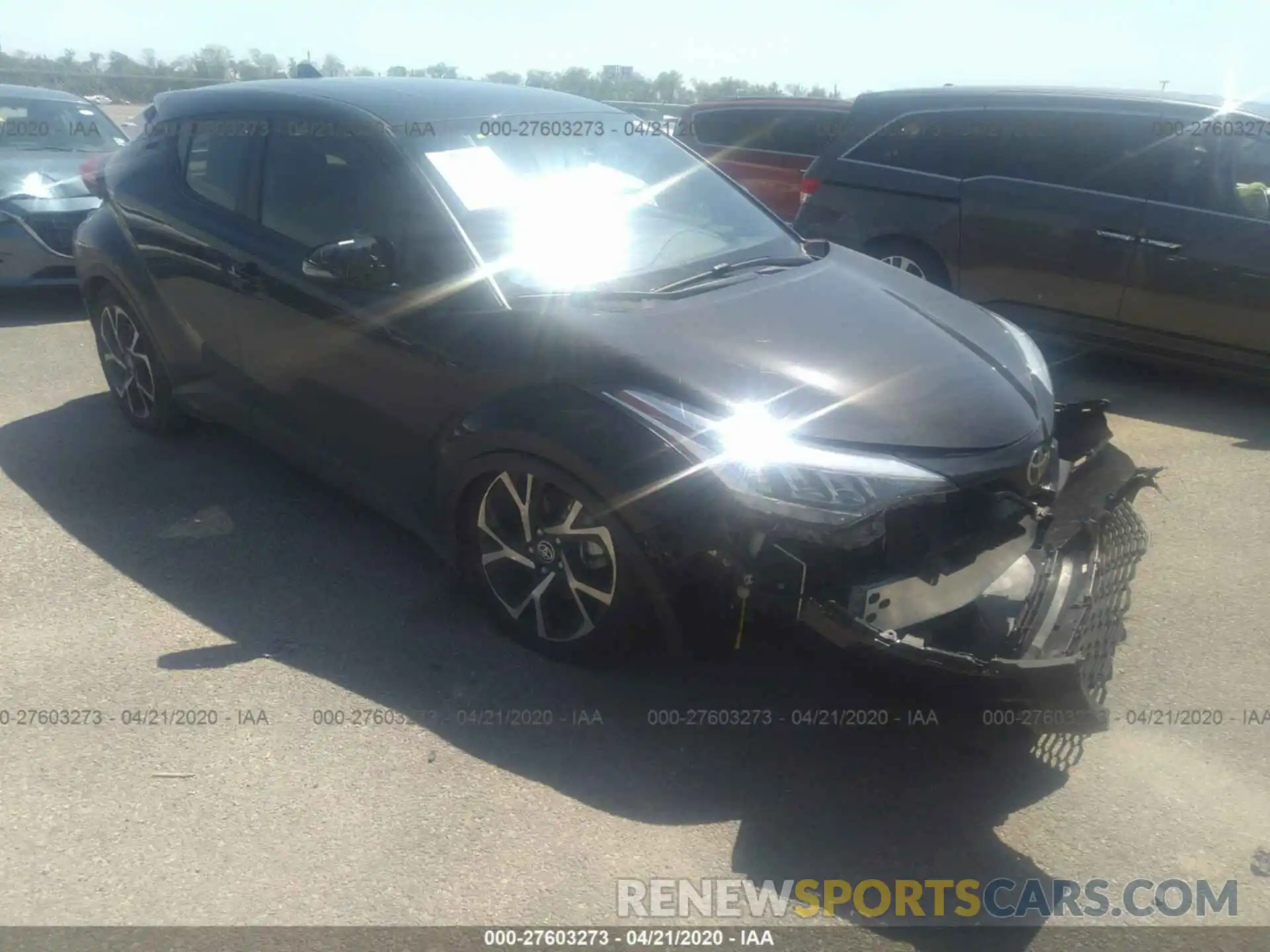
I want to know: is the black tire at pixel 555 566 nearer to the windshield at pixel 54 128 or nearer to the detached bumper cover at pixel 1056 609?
the detached bumper cover at pixel 1056 609

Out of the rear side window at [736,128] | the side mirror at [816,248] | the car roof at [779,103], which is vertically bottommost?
the side mirror at [816,248]

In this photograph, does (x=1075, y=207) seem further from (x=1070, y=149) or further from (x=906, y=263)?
(x=906, y=263)

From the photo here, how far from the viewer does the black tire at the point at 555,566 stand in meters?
3.03

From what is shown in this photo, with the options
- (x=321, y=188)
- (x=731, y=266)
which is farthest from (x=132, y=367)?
(x=731, y=266)

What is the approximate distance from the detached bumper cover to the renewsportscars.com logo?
41cm

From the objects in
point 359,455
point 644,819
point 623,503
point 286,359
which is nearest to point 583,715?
point 644,819

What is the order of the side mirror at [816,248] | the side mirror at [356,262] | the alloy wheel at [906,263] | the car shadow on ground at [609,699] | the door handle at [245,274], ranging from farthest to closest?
the alloy wheel at [906,263] < the side mirror at [816,248] < the door handle at [245,274] < the side mirror at [356,262] < the car shadow on ground at [609,699]

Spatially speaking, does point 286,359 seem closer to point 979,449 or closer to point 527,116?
point 527,116

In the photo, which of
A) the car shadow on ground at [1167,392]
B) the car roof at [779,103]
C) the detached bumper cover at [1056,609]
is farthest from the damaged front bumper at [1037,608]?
the car roof at [779,103]

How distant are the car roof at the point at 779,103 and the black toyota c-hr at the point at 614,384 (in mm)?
5201

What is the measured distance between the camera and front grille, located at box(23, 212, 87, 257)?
7.60 m

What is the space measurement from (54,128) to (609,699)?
829 cm

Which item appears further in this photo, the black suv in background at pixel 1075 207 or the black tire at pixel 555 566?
the black suv in background at pixel 1075 207

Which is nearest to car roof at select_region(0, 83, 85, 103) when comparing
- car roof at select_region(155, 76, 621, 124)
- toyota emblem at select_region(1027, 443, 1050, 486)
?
car roof at select_region(155, 76, 621, 124)
